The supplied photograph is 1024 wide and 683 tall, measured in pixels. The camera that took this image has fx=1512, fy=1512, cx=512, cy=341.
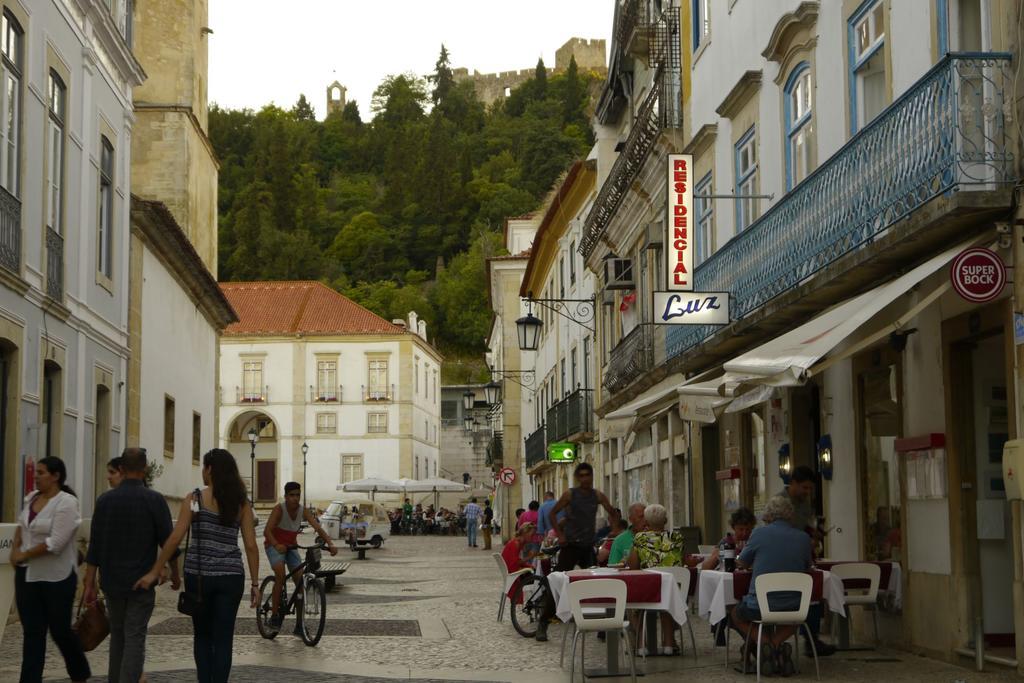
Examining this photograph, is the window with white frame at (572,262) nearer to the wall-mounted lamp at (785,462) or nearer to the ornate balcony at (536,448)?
the ornate balcony at (536,448)

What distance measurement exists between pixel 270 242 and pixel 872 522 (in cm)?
10464

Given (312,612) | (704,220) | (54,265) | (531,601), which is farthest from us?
(704,220)

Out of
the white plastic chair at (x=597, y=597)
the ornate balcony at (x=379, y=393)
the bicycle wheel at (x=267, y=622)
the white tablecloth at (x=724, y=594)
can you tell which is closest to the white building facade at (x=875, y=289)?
the white tablecloth at (x=724, y=594)

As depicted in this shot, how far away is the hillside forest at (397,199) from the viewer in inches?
4532

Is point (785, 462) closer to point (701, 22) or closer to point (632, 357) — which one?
point (701, 22)

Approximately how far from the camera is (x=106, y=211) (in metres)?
23.2

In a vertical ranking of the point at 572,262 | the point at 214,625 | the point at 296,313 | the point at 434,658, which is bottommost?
the point at 434,658

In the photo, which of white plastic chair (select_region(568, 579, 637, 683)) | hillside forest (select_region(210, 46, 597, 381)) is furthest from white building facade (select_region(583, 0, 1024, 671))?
hillside forest (select_region(210, 46, 597, 381))

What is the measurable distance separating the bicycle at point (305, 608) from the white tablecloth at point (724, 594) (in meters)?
4.11

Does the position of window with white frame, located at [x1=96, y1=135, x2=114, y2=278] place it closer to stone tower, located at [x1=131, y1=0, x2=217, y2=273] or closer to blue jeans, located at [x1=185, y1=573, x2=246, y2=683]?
stone tower, located at [x1=131, y1=0, x2=217, y2=273]

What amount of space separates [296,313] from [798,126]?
70702 mm

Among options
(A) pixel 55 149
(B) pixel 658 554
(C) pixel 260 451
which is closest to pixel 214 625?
(B) pixel 658 554

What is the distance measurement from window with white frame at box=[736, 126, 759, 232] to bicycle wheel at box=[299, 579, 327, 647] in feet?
22.7

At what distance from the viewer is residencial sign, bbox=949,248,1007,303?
33.2ft
